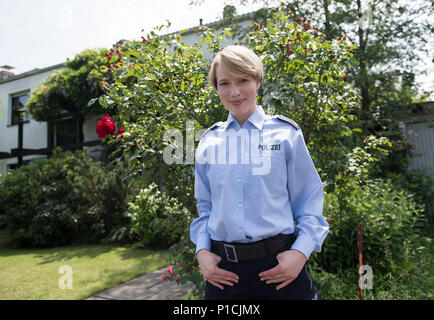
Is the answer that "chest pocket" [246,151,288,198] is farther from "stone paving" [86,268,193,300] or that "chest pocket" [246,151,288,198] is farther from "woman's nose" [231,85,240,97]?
"stone paving" [86,268,193,300]

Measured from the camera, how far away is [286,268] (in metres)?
1.30

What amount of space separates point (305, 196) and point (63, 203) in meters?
8.32

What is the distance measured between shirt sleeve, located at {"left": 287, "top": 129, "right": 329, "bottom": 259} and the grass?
149 inches

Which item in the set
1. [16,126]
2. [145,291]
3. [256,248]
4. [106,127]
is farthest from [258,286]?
[16,126]

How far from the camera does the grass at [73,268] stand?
458 cm

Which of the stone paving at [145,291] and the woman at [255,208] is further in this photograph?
the stone paving at [145,291]

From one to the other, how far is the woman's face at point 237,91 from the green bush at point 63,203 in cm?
720

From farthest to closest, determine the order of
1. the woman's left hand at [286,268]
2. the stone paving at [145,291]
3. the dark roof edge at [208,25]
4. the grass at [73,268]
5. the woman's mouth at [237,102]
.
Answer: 1. the dark roof edge at [208,25]
2. the grass at [73,268]
3. the stone paving at [145,291]
4. the woman's mouth at [237,102]
5. the woman's left hand at [286,268]

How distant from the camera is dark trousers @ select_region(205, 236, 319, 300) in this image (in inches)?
54.3

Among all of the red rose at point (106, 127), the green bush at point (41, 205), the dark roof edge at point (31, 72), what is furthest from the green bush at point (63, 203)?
the dark roof edge at point (31, 72)

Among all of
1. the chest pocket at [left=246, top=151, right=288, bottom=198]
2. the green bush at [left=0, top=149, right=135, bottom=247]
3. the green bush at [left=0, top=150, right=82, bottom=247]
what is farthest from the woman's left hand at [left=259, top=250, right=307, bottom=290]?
the green bush at [left=0, top=150, right=82, bottom=247]

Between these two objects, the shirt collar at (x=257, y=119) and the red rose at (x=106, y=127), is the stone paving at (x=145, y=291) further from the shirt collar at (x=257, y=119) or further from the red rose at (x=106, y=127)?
the shirt collar at (x=257, y=119)

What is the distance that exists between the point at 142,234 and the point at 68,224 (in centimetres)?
232

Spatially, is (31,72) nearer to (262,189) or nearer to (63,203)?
(63,203)
